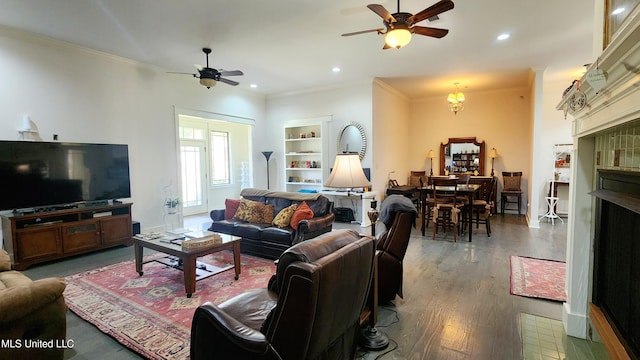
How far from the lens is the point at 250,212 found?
4.64 meters

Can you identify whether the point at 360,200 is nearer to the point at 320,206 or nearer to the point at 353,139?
the point at 353,139

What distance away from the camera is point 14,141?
13.0ft

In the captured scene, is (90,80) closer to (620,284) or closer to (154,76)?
(154,76)

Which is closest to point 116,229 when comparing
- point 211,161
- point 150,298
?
point 150,298

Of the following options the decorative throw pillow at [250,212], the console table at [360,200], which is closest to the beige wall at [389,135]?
the console table at [360,200]

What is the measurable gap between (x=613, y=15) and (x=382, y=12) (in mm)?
1697

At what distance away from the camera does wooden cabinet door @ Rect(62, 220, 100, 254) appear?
4219mm

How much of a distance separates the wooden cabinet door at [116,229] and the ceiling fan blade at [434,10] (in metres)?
4.90

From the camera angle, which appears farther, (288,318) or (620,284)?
(620,284)

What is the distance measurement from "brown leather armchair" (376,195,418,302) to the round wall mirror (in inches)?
153

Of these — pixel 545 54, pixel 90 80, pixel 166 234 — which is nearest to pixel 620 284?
pixel 166 234

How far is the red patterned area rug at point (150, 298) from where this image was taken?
234 cm

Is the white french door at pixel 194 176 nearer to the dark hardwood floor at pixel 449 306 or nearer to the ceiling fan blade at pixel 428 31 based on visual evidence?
the dark hardwood floor at pixel 449 306

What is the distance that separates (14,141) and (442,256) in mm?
5916
